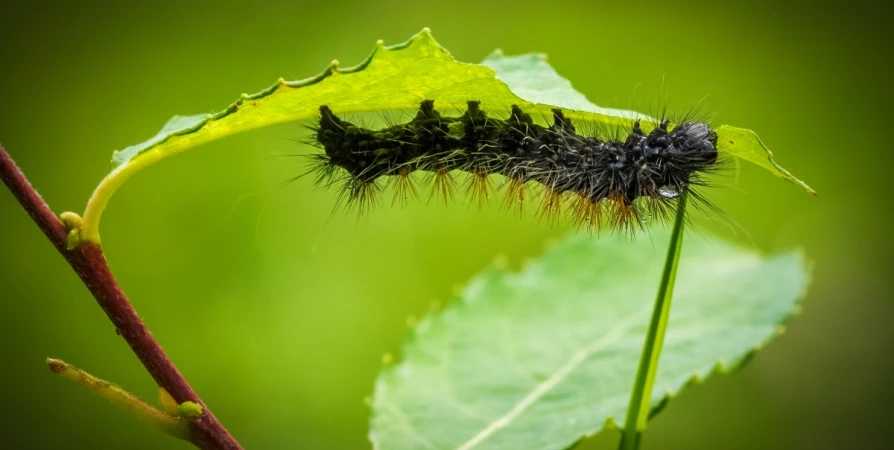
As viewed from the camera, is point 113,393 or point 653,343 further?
point 653,343

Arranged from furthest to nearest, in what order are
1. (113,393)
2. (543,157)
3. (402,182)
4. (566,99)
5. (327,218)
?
(327,218) < (402,182) < (543,157) < (566,99) < (113,393)

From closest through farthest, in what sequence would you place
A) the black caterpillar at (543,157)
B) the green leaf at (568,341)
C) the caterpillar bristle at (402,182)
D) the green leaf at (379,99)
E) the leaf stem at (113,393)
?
the leaf stem at (113,393)
the green leaf at (379,99)
the green leaf at (568,341)
the black caterpillar at (543,157)
the caterpillar bristle at (402,182)

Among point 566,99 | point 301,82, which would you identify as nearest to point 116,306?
point 301,82

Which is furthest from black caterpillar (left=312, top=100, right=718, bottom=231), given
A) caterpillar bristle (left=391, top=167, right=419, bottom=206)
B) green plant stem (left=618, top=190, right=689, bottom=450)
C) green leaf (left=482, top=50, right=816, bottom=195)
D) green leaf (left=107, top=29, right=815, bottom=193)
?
green plant stem (left=618, top=190, right=689, bottom=450)

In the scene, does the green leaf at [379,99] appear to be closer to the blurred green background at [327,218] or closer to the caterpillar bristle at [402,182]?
the caterpillar bristle at [402,182]

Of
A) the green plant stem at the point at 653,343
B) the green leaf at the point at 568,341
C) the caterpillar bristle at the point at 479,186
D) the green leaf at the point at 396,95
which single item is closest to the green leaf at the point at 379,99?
the green leaf at the point at 396,95

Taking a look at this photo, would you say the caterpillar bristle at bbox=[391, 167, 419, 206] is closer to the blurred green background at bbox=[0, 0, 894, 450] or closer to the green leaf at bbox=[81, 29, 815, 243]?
the green leaf at bbox=[81, 29, 815, 243]

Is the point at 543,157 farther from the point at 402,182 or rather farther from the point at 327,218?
the point at 327,218
